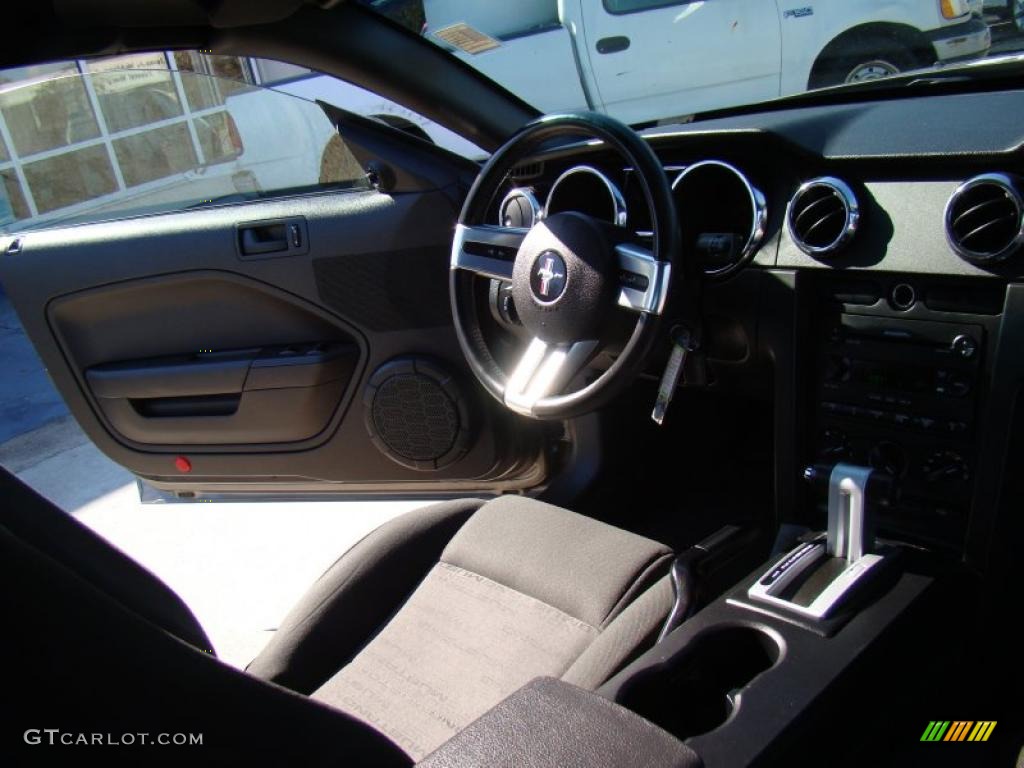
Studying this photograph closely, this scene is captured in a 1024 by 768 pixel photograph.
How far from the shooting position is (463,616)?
4.78ft

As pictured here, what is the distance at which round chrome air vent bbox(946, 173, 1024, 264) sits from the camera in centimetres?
129

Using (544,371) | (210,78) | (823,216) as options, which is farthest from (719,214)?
(210,78)

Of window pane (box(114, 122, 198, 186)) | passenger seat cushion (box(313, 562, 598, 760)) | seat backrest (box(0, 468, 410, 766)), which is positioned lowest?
passenger seat cushion (box(313, 562, 598, 760))

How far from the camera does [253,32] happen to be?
1609mm

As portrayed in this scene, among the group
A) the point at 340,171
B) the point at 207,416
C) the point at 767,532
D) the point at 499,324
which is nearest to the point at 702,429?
the point at 767,532

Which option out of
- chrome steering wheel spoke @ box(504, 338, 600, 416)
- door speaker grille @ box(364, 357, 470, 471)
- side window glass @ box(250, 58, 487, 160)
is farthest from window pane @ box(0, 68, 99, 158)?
chrome steering wheel spoke @ box(504, 338, 600, 416)

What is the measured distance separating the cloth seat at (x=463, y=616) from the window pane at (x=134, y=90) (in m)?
0.96

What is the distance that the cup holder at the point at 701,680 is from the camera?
3.69ft

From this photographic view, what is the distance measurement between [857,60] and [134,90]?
9.44 ft

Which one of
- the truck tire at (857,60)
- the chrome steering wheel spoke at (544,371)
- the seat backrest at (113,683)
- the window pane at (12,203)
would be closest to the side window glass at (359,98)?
the chrome steering wheel spoke at (544,371)

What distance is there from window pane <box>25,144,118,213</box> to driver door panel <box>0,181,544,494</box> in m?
0.09

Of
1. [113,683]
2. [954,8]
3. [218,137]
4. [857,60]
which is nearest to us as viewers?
[113,683]

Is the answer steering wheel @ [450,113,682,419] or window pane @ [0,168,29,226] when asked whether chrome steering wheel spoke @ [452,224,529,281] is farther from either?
window pane @ [0,168,29,226]

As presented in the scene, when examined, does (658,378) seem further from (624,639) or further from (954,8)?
(954,8)
